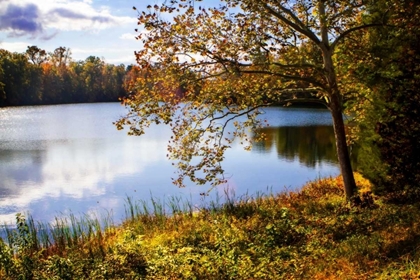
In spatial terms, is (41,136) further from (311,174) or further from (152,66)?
(152,66)

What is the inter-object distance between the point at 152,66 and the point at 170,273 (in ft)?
16.8

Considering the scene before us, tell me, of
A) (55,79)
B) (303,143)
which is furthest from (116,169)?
(55,79)

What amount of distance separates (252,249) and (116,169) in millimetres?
16562

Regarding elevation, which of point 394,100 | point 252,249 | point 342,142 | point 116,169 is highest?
point 394,100

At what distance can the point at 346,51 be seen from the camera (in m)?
10.0

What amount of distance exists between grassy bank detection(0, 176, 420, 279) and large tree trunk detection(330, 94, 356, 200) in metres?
0.95

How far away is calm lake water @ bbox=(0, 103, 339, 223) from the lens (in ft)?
54.5

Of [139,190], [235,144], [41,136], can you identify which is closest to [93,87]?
[41,136]

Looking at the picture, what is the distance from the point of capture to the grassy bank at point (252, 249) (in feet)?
19.7

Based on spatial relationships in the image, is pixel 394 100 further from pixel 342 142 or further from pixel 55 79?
pixel 55 79

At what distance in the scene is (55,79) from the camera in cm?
Result: 9981

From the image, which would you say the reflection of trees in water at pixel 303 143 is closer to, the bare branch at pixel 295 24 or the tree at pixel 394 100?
the tree at pixel 394 100

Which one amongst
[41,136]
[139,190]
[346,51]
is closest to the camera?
[346,51]

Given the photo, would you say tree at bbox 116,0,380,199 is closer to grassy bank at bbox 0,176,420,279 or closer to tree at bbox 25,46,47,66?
grassy bank at bbox 0,176,420,279
